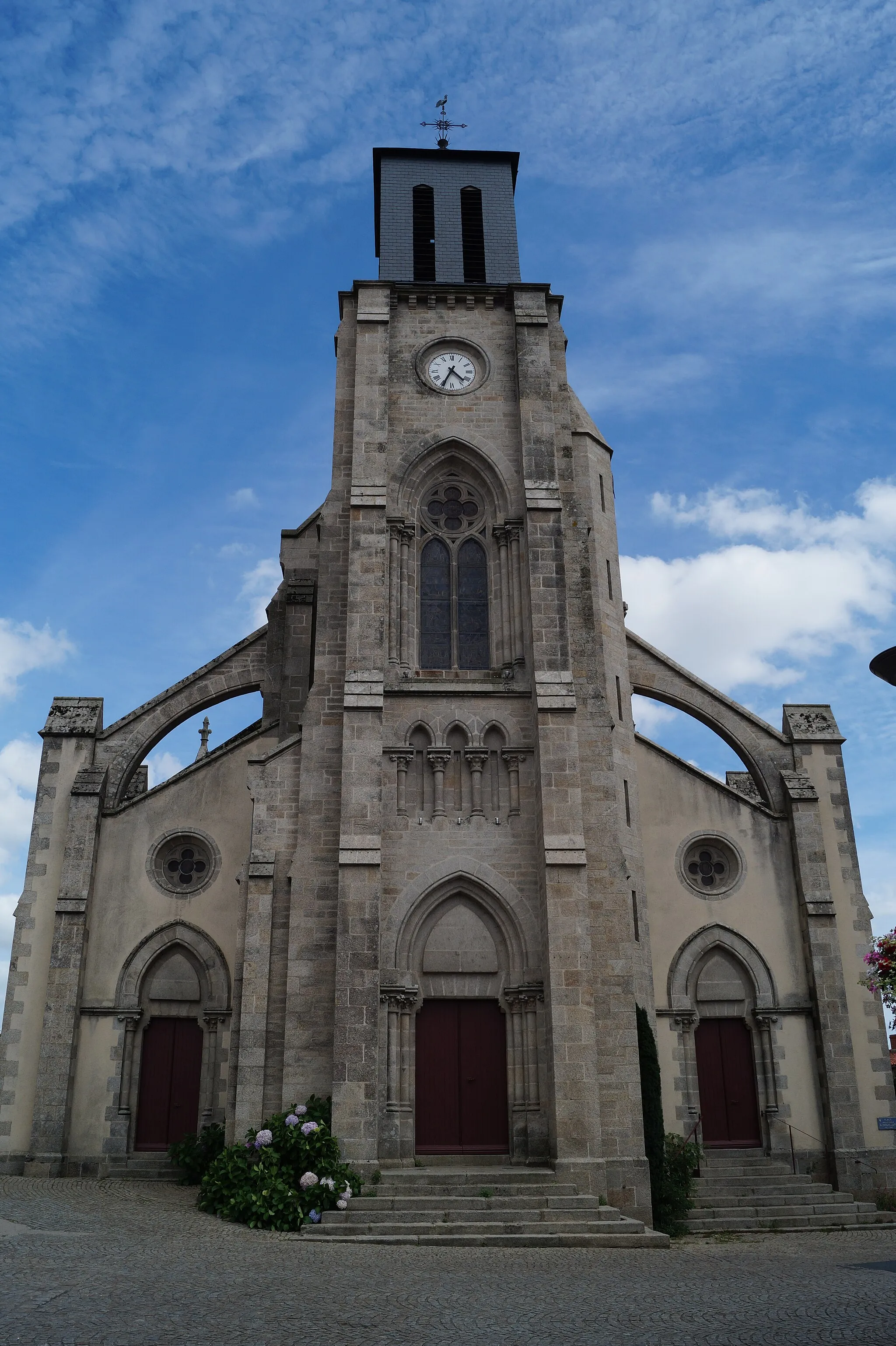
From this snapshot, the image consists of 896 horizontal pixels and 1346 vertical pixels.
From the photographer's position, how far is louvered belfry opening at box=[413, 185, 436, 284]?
2466 centimetres

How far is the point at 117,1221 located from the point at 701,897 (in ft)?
40.1

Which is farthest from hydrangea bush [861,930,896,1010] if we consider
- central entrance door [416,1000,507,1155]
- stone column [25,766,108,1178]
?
stone column [25,766,108,1178]

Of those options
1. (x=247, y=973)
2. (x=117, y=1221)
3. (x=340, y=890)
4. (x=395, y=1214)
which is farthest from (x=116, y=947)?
(x=395, y=1214)

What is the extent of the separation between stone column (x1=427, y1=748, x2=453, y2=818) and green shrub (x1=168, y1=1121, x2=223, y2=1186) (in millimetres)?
6895

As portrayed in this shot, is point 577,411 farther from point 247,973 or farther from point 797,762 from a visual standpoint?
point 247,973

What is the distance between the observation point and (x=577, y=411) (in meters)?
23.2

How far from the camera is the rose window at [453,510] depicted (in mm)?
21312

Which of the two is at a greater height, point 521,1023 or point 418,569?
point 418,569

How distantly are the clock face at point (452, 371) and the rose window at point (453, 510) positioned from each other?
208cm

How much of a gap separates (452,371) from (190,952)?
12.6 metres

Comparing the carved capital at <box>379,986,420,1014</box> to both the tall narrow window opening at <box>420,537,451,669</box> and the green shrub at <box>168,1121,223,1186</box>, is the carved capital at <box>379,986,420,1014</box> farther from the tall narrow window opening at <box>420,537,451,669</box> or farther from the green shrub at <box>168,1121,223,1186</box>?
the tall narrow window opening at <box>420,537,451,669</box>

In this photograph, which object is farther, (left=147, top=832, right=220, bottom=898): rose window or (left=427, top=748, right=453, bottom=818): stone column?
(left=147, top=832, right=220, bottom=898): rose window

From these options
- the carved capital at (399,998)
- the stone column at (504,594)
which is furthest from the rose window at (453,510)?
the carved capital at (399,998)

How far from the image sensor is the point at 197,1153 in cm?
1906
